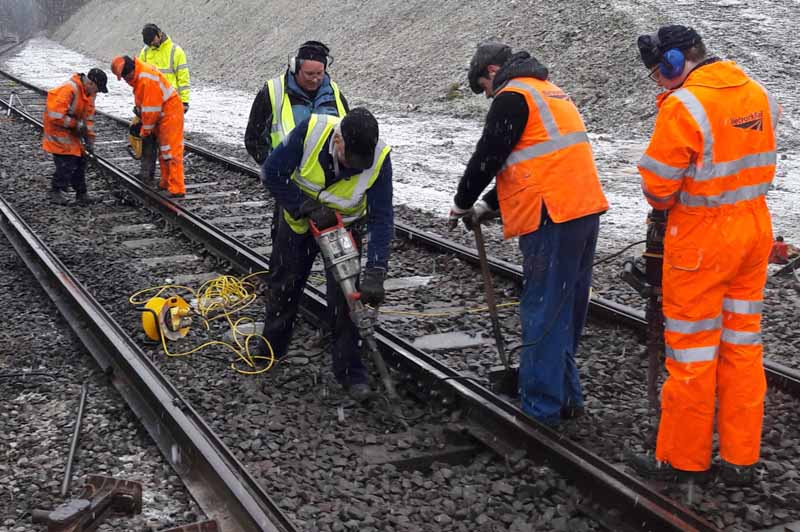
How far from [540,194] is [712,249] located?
2.99 ft

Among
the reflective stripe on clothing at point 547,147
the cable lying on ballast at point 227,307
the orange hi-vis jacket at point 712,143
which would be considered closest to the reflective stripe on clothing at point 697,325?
the orange hi-vis jacket at point 712,143

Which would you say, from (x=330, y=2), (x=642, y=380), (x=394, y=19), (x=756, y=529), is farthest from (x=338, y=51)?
(x=756, y=529)

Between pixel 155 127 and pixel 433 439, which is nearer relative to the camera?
pixel 433 439

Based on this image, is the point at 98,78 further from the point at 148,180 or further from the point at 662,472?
the point at 662,472

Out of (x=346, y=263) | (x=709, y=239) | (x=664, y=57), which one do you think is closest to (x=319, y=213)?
(x=346, y=263)

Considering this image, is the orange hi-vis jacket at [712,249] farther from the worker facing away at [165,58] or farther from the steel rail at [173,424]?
the worker facing away at [165,58]

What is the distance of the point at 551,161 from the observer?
4.34 metres

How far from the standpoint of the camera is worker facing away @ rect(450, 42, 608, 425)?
4.35 meters

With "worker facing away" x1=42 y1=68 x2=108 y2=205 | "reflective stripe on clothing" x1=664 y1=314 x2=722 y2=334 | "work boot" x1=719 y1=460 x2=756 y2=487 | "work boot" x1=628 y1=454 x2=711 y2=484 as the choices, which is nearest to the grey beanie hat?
"reflective stripe on clothing" x1=664 y1=314 x2=722 y2=334

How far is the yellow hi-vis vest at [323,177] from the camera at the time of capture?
4.91 m

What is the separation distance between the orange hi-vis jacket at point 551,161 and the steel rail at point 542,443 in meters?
1.06

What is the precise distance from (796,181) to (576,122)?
24.7 feet

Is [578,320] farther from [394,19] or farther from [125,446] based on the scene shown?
[394,19]

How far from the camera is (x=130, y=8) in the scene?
50.2 metres
